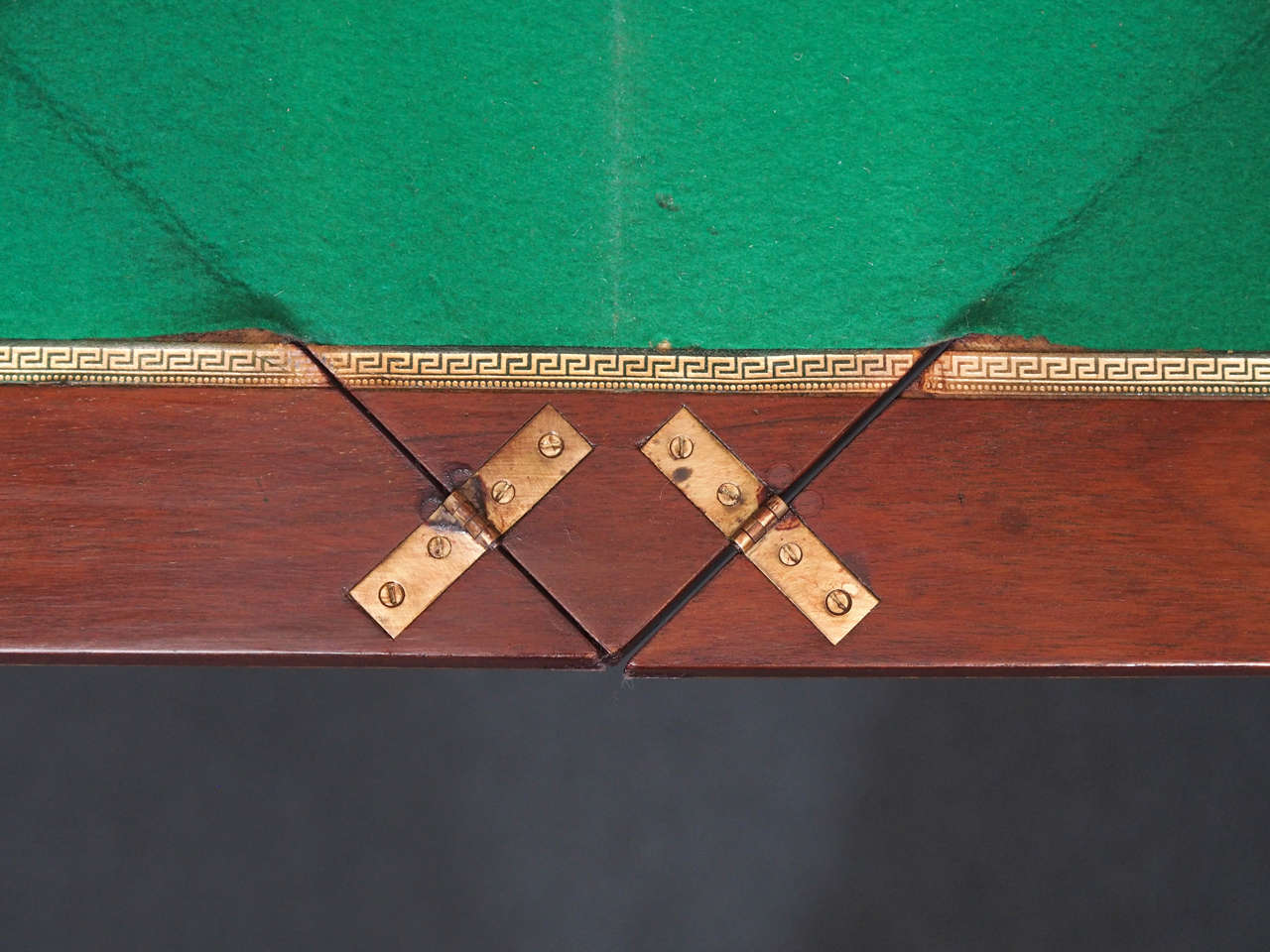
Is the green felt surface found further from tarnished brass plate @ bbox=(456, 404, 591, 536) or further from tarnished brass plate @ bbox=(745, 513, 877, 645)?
tarnished brass plate @ bbox=(745, 513, 877, 645)

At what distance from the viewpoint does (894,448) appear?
3.87ft

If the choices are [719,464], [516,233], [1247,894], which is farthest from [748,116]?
[1247,894]

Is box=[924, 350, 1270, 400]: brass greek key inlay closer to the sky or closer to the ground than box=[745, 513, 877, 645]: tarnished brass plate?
closer to the sky

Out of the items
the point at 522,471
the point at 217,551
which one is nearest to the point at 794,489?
the point at 522,471

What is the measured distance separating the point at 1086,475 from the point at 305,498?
96 centimetres

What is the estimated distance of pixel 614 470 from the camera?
1.18 metres

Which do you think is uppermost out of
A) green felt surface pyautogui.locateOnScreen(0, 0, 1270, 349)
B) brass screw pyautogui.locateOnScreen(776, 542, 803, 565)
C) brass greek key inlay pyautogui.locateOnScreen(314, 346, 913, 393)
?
green felt surface pyautogui.locateOnScreen(0, 0, 1270, 349)

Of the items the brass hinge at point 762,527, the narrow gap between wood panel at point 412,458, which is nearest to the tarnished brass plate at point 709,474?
the brass hinge at point 762,527

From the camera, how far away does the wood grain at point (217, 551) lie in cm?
116

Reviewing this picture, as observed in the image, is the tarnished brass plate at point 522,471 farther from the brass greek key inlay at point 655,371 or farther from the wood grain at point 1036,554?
the wood grain at point 1036,554

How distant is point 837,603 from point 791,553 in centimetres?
8

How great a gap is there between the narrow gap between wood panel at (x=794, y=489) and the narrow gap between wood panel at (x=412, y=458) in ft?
0.15

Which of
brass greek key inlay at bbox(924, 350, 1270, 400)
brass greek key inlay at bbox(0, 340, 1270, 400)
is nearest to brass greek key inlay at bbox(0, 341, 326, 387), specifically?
brass greek key inlay at bbox(0, 340, 1270, 400)

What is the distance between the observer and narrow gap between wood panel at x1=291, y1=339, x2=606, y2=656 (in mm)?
1170
